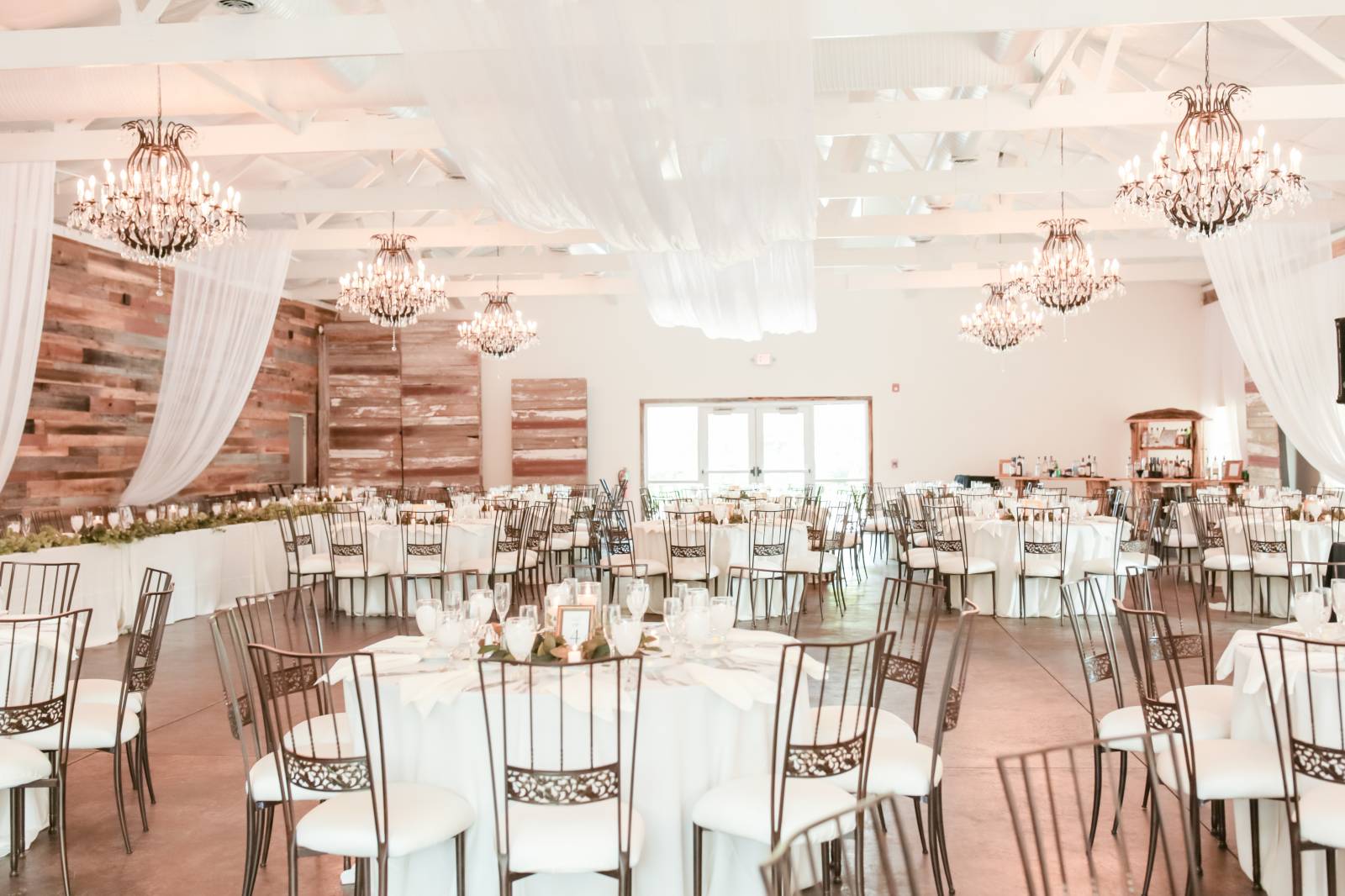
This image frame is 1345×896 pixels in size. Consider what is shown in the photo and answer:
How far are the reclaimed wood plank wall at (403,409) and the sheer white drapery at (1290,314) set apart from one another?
36.3 ft

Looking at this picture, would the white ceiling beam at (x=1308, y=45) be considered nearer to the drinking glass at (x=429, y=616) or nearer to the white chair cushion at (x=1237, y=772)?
the white chair cushion at (x=1237, y=772)

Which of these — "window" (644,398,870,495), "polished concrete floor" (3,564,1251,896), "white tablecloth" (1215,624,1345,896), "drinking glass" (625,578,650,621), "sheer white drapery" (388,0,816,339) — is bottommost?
"polished concrete floor" (3,564,1251,896)

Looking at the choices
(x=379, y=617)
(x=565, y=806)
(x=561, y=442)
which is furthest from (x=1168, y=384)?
(x=565, y=806)

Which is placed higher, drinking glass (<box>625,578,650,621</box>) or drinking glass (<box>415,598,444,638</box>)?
drinking glass (<box>625,578,650,621</box>)

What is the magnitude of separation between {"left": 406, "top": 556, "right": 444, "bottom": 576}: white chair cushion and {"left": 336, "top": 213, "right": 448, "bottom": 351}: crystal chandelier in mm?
2466

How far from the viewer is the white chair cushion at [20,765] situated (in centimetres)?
347

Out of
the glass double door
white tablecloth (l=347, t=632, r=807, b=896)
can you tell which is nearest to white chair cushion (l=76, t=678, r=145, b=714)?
white tablecloth (l=347, t=632, r=807, b=896)

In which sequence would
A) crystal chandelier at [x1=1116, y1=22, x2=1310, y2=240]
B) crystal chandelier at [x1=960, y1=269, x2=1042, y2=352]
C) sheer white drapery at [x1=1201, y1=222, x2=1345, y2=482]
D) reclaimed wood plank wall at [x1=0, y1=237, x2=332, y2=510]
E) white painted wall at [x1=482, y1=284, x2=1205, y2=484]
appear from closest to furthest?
crystal chandelier at [x1=1116, y1=22, x2=1310, y2=240], sheer white drapery at [x1=1201, y1=222, x2=1345, y2=482], reclaimed wood plank wall at [x1=0, y1=237, x2=332, y2=510], crystal chandelier at [x1=960, y1=269, x2=1042, y2=352], white painted wall at [x1=482, y1=284, x2=1205, y2=484]

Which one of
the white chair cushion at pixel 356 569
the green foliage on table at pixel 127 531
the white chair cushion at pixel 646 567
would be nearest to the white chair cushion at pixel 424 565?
the white chair cushion at pixel 356 569

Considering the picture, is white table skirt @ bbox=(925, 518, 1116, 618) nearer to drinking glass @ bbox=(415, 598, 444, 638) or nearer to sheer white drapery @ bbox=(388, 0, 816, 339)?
sheer white drapery @ bbox=(388, 0, 816, 339)

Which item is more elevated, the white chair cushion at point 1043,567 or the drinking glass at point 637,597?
the drinking glass at point 637,597

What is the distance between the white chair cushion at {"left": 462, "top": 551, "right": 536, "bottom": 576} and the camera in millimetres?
8734

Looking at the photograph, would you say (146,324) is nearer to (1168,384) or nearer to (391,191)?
(391,191)

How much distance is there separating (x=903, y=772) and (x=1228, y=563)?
6423 mm
